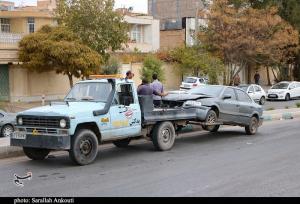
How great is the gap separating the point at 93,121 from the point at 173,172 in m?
2.14

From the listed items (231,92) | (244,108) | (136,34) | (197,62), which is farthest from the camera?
(136,34)

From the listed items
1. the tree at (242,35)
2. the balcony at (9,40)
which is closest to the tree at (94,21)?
the balcony at (9,40)

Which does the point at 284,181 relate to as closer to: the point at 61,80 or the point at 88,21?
the point at 88,21

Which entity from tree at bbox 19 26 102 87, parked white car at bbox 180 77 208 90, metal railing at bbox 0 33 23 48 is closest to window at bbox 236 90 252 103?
tree at bbox 19 26 102 87

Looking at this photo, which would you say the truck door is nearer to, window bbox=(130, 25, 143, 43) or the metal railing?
the metal railing

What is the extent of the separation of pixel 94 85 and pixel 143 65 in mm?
28988

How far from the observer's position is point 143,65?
1614 inches

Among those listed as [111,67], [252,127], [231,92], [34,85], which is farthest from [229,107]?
[34,85]

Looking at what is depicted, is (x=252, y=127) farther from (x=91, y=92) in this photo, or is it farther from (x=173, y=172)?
(x=173, y=172)

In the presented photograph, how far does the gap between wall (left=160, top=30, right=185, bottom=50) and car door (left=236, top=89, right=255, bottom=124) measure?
3859 centimetres

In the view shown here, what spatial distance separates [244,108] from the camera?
16516 millimetres

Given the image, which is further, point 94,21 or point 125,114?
point 94,21

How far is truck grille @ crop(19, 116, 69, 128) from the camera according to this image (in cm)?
1061

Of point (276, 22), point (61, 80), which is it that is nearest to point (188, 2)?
point (276, 22)
